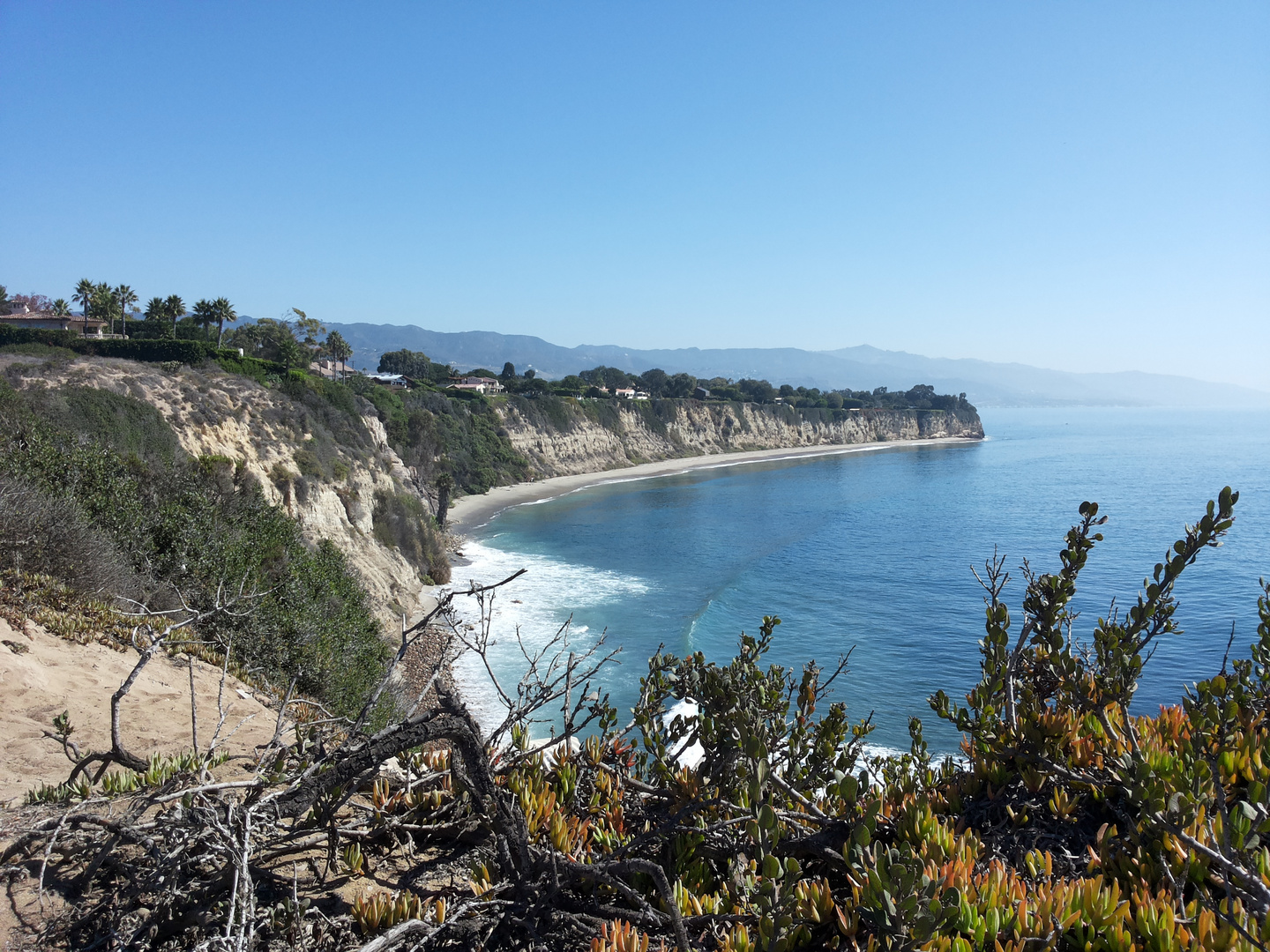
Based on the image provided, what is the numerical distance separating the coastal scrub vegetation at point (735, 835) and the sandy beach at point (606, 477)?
41261 mm

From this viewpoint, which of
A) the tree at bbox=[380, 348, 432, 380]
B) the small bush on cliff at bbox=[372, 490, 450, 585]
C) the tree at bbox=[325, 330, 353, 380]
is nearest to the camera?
the small bush on cliff at bbox=[372, 490, 450, 585]

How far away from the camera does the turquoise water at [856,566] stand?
22422 millimetres

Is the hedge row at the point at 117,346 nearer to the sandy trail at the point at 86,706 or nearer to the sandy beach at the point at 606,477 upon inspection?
the sandy beach at the point at 606,477

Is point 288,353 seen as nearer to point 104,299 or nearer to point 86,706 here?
point 104,299

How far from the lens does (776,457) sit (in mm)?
98812

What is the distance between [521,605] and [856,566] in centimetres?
1783

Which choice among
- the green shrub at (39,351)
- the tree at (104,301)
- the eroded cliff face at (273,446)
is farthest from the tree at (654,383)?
the green shrub at (39,351)

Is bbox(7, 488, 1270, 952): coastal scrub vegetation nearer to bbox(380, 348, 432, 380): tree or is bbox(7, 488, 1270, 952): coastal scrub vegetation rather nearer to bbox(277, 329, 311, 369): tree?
bbox(277, 329, 311, 369): tree

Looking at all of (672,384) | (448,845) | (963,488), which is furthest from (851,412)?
(448,845)

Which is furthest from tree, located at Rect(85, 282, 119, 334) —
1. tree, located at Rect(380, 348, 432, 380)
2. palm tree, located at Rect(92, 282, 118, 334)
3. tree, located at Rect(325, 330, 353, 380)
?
tree, located at Rect(380, 348, 432, 380)

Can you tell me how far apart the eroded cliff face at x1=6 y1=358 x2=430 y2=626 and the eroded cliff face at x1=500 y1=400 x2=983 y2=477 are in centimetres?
4143

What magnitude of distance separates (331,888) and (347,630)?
13.3 metres

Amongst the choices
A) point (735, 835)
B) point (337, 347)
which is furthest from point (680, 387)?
point (735, 835)

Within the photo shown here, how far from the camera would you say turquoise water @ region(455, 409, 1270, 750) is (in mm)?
22422
